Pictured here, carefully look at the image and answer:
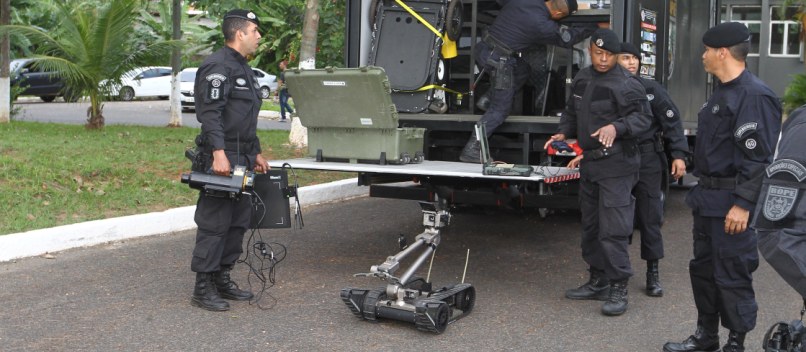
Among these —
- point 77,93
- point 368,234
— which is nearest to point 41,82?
point 77,93

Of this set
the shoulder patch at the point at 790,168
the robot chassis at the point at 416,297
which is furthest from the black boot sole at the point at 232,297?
the shoulder patch at the point at 790,168

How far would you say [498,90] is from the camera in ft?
23.3

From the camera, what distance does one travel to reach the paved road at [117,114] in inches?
803

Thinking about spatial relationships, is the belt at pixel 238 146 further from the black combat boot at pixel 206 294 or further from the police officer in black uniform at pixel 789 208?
the police officer in black uniform at pixel 789 208

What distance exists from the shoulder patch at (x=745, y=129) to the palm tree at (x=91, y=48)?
33.9 ft

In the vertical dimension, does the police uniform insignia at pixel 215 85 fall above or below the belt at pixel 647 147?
above

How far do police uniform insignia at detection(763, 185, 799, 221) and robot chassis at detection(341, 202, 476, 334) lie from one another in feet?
6.59

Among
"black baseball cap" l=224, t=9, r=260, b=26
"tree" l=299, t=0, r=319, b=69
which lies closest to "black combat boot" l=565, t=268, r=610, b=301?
"black baseball cap" l=224, t=9, r=260, b=26

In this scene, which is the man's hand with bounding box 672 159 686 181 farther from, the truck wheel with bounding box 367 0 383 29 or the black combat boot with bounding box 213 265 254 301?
the truck wheel with bounding box 367 0 383 29

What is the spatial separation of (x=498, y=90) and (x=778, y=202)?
12.5 ft

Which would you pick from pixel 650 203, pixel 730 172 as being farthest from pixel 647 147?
pixel 730 172

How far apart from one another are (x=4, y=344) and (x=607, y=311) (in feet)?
11.4

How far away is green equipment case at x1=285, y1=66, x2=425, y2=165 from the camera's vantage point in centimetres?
607

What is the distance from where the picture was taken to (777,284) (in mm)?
6508
